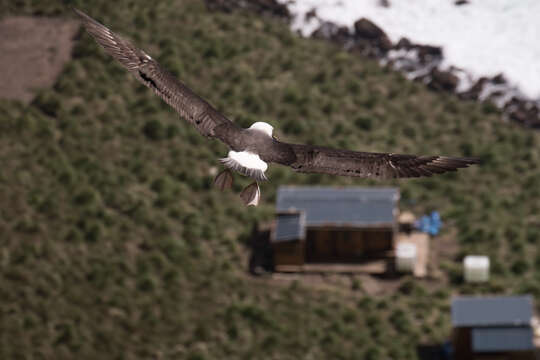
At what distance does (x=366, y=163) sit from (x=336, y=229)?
34.5 m

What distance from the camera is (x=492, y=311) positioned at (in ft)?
180

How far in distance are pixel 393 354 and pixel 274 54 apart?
81.0 feet

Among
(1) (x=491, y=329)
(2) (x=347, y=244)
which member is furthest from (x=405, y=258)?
(1) (x=491, y=329)

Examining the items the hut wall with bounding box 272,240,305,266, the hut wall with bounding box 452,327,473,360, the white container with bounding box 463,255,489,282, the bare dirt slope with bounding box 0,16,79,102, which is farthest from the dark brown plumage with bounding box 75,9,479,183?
the bare dirt slope with bounding box 0,16,79,102

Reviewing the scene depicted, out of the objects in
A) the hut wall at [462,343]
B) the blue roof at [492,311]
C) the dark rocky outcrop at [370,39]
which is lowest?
the hut wall at [462,343]

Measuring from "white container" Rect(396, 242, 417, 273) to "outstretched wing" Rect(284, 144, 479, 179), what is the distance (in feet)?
109

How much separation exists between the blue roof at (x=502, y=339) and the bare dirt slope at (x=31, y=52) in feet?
95.6

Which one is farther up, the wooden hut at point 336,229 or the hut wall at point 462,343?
the wooden hut at point 336,229

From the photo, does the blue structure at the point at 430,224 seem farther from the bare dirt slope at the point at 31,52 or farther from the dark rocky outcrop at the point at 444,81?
the bare dirt slope at the point at 31,52

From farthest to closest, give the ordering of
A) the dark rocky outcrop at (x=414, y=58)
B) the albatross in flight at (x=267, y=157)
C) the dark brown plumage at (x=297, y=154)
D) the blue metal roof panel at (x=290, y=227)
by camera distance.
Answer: the dark rocky outcrop at (x=414, y=58) → the blue metal roof panel at (x=290, y=227) → the dark brown plumage at (x=297, y=154) → the albatross in flight at (x=267, y=157)

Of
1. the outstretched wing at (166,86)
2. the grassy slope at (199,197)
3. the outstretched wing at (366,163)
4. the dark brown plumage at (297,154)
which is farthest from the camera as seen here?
the grassy slope at (199,197)

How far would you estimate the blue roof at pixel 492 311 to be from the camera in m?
54.3

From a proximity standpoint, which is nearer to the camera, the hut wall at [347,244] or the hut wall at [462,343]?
the hut wall at [462,343]

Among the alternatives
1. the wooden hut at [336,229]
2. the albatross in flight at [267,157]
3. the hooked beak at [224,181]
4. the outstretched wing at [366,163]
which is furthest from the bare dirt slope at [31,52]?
the outstretched wing at [366,163]
